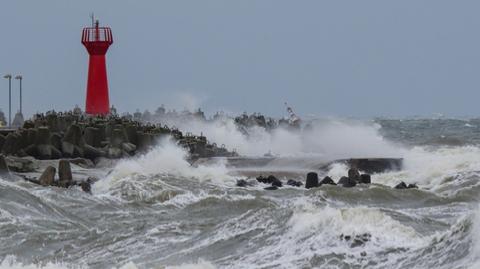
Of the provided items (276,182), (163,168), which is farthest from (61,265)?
(163,168)

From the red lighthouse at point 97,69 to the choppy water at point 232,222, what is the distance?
462 inches

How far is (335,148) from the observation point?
153ft

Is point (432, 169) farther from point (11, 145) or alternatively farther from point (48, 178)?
point (11, 145)

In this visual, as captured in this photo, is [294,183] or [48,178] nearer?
[48,178]

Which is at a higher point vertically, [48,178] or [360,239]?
[48,178]

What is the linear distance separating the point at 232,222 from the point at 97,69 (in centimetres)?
2500

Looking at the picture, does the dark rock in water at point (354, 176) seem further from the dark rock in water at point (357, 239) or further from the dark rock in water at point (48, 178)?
the dark rock in water at point (357, 239)

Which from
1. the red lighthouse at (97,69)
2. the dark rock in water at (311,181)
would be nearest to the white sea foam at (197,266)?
the dark rock in water at (311,181)

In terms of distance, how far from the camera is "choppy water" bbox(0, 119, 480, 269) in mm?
13477

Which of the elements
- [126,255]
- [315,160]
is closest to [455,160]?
[315,160]

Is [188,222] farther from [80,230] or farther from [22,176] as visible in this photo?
[22,176]

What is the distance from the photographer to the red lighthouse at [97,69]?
135 ft

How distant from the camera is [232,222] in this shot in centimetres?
1694

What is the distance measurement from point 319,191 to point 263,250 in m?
7.05
